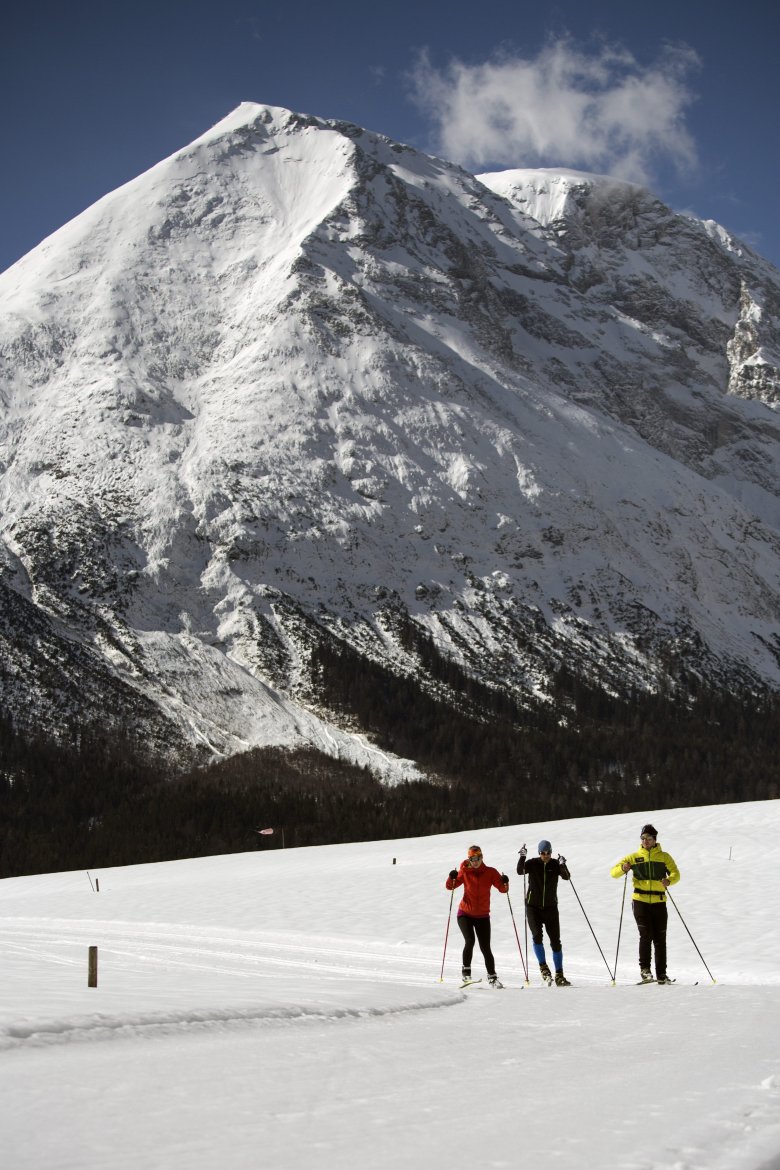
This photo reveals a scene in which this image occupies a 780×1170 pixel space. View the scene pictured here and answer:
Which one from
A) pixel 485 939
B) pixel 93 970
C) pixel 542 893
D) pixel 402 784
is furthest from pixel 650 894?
pixel 402 784

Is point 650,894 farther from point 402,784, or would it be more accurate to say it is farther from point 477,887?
point 402,784

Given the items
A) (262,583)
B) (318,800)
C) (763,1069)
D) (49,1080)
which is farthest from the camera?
(262,583)

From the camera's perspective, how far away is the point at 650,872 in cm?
1822

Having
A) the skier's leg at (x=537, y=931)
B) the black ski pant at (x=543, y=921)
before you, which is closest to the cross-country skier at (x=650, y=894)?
the black ski pant at (x=543, y=921)

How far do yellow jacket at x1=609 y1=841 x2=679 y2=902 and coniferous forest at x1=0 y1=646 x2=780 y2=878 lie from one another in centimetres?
8814

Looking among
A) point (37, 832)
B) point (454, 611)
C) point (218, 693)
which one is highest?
point (454, 611)

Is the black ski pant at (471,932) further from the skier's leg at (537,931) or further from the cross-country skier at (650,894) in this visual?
the cross-country skier at (650,894)

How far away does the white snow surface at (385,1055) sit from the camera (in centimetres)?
662

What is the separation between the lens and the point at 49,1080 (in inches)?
313

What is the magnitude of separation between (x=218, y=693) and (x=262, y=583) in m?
28.4

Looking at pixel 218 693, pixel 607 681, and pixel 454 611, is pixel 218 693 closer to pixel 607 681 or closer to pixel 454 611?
pixel 454 611

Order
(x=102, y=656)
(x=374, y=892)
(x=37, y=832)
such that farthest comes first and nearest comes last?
→ (x=102, y=656) < (x=37, y=832) < (x=374, y=892)

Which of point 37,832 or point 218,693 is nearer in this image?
point 37,832

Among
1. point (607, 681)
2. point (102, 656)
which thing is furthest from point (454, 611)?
point (102, 656)
